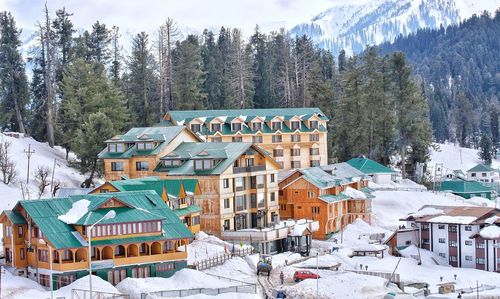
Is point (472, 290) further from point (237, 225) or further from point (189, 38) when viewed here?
Result: point (189, 38)

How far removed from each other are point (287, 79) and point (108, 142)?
41.5 meters

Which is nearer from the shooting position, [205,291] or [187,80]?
[205,291]

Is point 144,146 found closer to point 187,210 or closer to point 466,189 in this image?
point 187,210

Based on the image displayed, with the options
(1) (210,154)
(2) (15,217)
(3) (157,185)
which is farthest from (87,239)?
(1) (210,154)

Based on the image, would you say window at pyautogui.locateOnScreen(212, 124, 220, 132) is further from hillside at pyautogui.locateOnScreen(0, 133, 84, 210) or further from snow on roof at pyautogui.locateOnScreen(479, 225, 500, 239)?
snow on roof at pyautogui.locateOnScreen(479, 225, 500, 239)

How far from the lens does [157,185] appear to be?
73500 mm

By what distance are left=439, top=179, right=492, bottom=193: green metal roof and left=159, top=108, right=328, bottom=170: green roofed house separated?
24088 millimetres

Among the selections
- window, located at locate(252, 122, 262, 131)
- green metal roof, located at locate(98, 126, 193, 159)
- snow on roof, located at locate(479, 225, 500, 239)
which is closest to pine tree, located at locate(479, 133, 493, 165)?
window, located at locate(252, 122, 262, 131)

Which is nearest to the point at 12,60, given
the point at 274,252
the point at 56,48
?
the point at 56,48

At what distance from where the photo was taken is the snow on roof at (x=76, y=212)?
61.1 metres

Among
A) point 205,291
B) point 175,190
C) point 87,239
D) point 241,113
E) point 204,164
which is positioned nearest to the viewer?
point 205,291

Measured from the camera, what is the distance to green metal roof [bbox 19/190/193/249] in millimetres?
60312

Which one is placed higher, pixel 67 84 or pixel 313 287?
pixel 67 84

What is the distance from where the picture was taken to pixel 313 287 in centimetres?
6494
